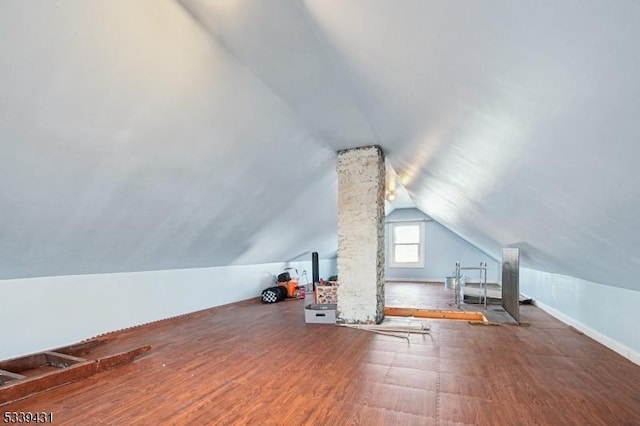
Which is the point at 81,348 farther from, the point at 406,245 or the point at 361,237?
the point at 406,245

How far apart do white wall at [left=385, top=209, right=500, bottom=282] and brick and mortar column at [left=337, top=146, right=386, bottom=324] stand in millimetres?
7449

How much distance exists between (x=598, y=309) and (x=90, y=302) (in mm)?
6766

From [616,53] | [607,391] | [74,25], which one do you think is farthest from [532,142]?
[74,25]

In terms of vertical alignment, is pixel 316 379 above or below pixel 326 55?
below

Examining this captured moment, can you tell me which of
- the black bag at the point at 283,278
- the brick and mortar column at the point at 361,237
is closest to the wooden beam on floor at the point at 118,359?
the brick and mortar column at the point at 361,237

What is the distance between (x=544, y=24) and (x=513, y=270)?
5.24m

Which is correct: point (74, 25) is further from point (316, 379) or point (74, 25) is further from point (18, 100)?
point (316, 379)

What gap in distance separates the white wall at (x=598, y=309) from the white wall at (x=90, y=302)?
20.8 feet

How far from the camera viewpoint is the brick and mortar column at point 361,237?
17.4 ft

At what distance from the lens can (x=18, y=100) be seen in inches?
88.7

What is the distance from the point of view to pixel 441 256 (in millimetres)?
12281

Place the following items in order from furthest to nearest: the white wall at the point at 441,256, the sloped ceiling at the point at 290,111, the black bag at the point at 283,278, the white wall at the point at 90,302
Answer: the white wall at the point at 441,256
the black bag at the point at 283,278
the white wall at the point at 90,302
the sloped ceiling at the point at 290,111

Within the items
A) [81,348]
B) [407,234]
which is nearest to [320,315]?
[81,348]

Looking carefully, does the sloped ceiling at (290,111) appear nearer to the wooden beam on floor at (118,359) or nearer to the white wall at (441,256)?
the wooden beam on floor at (118,359)
